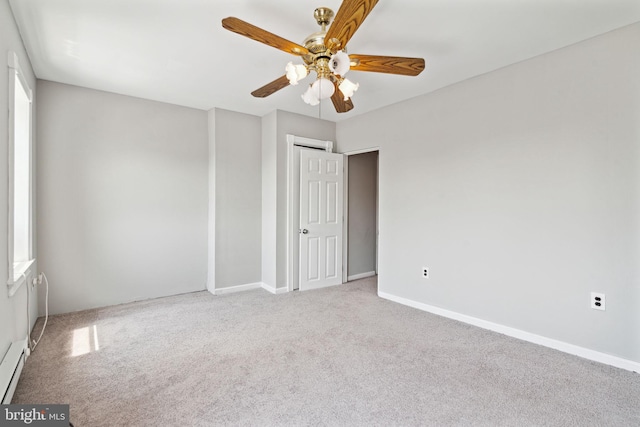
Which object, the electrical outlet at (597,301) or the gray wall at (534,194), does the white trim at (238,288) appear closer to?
the gray wall at (534,194)

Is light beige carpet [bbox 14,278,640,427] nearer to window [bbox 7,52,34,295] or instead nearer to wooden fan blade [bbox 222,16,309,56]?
window [bbox 7,52,34,295]

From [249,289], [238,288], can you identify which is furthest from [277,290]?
[238,288]

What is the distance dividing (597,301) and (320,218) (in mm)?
3043

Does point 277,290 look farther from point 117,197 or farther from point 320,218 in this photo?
point 117,197

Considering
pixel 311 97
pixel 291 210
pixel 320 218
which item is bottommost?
pixel 320 218

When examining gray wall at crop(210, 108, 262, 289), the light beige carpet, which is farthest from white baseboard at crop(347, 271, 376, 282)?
the light beige carpet

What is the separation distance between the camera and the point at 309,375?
86.7 inches

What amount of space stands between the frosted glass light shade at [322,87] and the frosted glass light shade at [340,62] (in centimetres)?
8

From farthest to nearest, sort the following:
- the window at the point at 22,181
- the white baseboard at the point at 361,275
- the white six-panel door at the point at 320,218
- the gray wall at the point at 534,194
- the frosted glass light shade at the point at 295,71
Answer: the white baseboard at the point at 361,275 < the white six-panel door at the point at 320,218 < the window at the point at 22,181 < the gray wall at the point at 534,194 < the frosted glass light shade at the point at 295,71

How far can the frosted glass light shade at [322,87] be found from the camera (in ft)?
6.20

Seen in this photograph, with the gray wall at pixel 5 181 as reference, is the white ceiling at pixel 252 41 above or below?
above

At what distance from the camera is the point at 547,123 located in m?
2.65

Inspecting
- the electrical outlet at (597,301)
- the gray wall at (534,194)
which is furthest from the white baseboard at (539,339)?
the electrical outlet at (597,301)

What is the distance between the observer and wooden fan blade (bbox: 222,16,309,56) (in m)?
1.64
